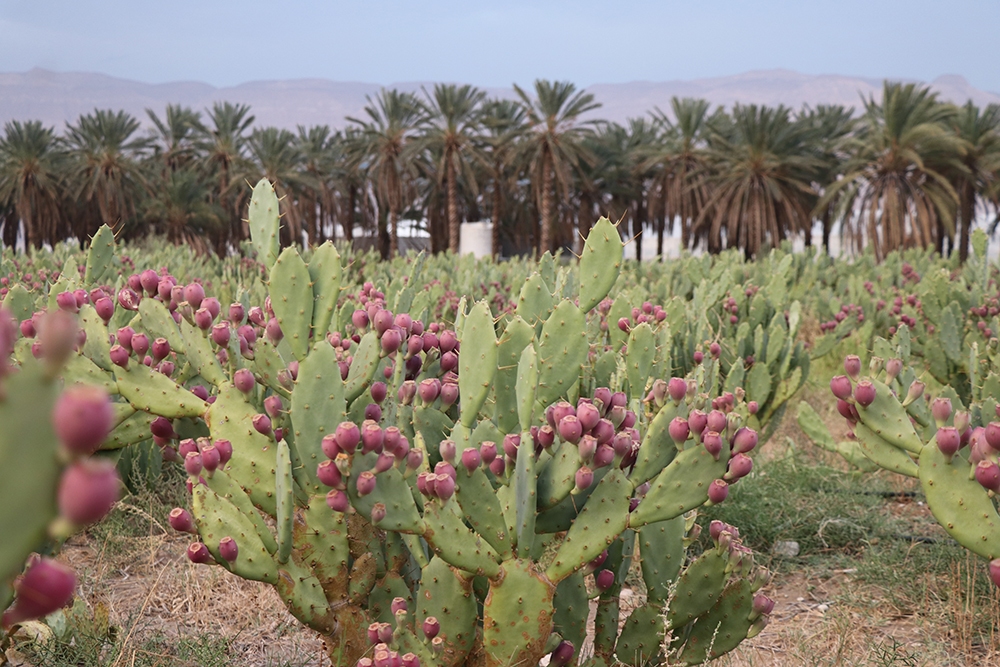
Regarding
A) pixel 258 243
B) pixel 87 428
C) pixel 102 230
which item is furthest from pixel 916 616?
pixel 102 230

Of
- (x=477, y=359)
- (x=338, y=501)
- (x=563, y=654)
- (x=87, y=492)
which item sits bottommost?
(x=563, y=654)

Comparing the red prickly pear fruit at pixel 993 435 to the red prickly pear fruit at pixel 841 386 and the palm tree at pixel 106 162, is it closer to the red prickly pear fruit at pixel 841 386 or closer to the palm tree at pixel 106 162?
the red prickly pear fruit at pixel 841 386

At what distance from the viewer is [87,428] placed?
680 millimetres

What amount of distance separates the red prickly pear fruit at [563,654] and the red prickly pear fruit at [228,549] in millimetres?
895

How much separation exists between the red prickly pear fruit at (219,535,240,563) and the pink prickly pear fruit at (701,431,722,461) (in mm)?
1158

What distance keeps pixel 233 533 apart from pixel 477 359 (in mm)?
754

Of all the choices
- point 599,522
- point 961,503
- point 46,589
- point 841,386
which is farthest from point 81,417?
point 961,503

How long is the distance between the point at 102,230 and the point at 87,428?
4355 millimetres

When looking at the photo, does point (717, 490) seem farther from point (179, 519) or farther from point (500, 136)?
point (500, 136)

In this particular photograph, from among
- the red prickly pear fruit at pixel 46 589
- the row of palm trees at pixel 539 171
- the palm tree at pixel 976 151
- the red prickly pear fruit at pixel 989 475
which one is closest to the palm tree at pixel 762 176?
the row of palm trees at pixel 539 171

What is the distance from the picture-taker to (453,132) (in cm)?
3441

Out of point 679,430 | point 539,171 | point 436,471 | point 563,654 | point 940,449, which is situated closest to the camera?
point 436,471

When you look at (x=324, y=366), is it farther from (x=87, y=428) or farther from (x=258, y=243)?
(x=87, y=428)

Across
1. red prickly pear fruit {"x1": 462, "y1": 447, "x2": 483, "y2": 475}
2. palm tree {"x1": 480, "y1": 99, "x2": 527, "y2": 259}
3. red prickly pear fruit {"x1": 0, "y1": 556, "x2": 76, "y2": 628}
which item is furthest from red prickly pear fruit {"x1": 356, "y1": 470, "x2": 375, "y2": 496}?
palm tree {"x1": 480, "y1": 99, "x2": 527, "y2": 259}
